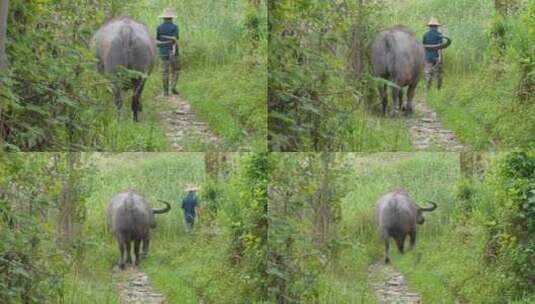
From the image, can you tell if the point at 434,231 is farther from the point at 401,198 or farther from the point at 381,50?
the point at 381,50

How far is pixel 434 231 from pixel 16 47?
7.91ft

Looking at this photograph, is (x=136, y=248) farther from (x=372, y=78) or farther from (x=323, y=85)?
(x=372, y=78)

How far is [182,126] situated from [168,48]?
429 mm

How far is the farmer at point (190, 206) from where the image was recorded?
7.57 meters

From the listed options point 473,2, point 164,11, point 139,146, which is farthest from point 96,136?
point 473,2

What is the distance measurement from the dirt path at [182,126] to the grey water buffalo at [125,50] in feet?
0.52

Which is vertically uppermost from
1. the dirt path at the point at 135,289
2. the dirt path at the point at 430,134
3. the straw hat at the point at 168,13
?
the straw hat at the point at 168,13

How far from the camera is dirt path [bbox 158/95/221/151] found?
23.7 ft

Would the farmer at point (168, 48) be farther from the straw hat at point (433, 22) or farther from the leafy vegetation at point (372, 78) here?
the straw hat at point (433, 22)

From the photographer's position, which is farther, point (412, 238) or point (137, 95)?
point (412, 238)

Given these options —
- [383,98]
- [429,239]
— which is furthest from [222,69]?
[429,239]

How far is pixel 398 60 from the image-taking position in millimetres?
7320

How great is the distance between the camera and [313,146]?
23.7 ft

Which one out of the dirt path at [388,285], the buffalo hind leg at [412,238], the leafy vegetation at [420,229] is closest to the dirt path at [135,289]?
the leafy vegetation at [420,229]
